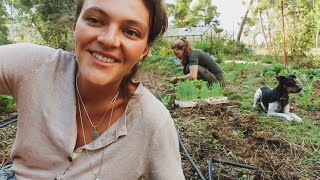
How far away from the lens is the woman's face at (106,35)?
98cm

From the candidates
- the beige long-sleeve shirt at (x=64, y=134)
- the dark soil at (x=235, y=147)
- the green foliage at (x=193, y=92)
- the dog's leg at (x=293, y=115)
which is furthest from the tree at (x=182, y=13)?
the beige long-sleeve shirt at (x=64, y=134)

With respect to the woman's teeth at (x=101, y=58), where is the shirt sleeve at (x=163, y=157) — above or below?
below

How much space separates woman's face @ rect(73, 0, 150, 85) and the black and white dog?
12.8 feet

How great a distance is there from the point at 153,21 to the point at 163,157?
46cm

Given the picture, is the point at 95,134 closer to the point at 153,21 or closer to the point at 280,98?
the point at 153,21

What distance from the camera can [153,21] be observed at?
1103mm

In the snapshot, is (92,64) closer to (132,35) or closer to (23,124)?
(132,35)

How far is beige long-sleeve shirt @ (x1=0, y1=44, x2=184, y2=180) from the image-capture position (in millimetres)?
1090

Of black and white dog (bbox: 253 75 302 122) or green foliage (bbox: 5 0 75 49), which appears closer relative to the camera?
black and white dog (bbox: 253 75 302 122)

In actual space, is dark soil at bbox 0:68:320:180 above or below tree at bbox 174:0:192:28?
below

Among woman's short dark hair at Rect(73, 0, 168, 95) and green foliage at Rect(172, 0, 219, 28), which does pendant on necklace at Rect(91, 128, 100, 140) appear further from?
green foliage at Rect(172, 0, 219, 28)

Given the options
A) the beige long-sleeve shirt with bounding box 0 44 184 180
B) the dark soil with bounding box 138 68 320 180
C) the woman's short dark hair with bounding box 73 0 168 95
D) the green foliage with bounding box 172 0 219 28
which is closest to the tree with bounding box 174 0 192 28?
the green foliage with bounding box 172 0 219 28

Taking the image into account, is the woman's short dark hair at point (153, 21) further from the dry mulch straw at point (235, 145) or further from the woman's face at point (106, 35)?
the dry mulch straw at point (235, 145)

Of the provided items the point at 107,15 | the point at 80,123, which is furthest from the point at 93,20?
the point at 80,123
